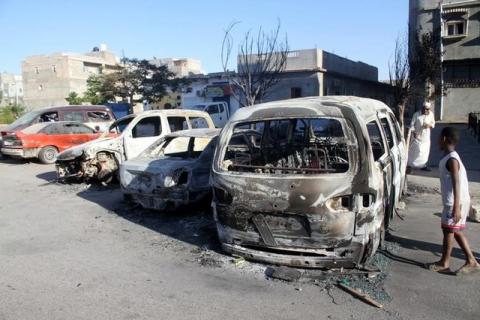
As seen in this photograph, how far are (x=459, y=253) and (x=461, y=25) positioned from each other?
3238 cm

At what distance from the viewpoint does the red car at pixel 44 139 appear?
14680 millimetres

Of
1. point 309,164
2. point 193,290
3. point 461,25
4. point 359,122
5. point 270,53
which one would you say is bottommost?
point 193,290

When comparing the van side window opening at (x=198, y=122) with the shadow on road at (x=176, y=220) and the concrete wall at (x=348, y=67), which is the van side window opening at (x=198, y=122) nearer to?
the shadow on road at (x=176, y=220)

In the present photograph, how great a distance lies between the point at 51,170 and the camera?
44.6 ft

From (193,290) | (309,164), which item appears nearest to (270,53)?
(309,164)

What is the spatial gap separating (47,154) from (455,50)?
96.9 ft

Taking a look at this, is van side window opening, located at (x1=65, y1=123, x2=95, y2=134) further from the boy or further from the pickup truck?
the boy

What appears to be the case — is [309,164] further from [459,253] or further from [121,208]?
[121,208]

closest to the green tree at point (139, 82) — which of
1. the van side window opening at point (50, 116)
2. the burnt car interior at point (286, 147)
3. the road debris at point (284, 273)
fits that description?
the van side window opening at point (50, 116)

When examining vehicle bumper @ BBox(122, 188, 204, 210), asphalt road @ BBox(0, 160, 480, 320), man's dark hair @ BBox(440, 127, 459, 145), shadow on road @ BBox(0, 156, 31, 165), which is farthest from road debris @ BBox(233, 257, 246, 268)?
shadow on road @ BBox(0, 156, 31, 165)

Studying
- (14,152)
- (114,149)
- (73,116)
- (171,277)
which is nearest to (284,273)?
(171,277)

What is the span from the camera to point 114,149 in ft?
33.3

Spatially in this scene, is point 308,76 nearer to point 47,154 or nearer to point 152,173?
point 47,154

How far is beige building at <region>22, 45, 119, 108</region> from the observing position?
208 feet
